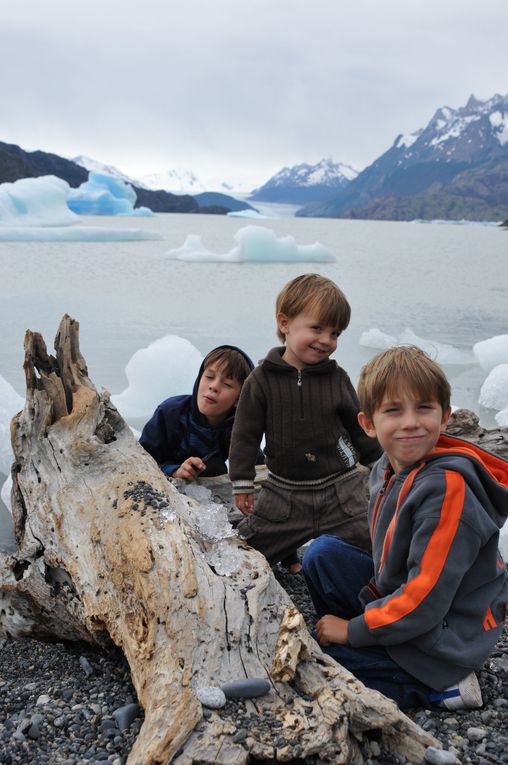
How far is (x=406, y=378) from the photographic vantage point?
2.07 meters

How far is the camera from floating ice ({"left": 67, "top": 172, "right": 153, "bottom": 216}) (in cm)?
4459

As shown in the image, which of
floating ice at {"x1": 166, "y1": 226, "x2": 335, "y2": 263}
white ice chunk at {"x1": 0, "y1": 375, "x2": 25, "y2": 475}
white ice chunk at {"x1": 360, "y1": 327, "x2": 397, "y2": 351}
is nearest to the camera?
white ice chunk at {"x1": 0, "y1": 375, "x2": 25, "y2": 475}

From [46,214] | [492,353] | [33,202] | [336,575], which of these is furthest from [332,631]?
[46,214]

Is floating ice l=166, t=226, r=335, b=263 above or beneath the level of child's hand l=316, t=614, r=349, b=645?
above

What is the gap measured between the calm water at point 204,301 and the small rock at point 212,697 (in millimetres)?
6290

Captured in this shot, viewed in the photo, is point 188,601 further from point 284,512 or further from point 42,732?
point 284,512

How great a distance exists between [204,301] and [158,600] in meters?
14.0

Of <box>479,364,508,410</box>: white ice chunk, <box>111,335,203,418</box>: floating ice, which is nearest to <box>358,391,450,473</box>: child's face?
<box>111,335,203,418</box>: floating ice

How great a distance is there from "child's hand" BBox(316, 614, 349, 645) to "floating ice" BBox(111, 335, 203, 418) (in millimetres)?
4844

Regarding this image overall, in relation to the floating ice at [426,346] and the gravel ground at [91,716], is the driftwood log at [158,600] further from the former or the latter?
the floating ice at [426,346]

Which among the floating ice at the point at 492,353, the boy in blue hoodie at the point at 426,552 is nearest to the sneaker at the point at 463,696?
the boy in blue hoodie at the point at 426,552

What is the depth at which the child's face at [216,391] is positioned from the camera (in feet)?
11.3

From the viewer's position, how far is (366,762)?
1.75m

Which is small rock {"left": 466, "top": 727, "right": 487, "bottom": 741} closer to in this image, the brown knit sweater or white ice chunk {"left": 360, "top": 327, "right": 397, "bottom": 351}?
the brown knit sweater
